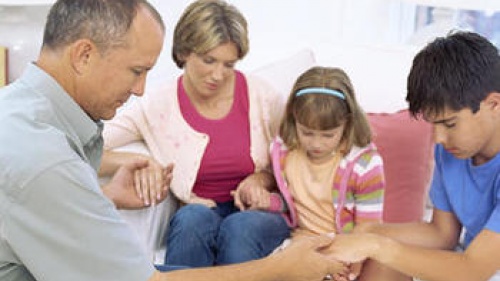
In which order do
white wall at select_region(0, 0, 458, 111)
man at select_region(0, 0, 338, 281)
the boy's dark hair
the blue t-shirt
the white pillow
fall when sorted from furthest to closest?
1. white wall at select_region(0, 0, 458, 111)
2. the white pillow
3. the blue t-shirt
4. the boy's dark hair
5. man at select_region(0, 0, 338, 281)

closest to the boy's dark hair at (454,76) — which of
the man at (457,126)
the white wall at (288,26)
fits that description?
the man at (457,126)

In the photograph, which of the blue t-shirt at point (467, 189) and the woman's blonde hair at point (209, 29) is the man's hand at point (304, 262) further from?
the woman's blonde hair at point (209, 29)

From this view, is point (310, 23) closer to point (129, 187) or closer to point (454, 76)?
point (129, 187)

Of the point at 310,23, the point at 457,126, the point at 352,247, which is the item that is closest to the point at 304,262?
the point at 352,247

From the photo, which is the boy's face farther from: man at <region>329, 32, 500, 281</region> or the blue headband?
the blue headband

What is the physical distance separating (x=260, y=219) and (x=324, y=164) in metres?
0.22

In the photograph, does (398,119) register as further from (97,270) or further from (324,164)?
(97,270)

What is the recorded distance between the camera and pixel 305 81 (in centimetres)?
190

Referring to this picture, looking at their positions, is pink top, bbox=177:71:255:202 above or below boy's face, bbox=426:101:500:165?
below

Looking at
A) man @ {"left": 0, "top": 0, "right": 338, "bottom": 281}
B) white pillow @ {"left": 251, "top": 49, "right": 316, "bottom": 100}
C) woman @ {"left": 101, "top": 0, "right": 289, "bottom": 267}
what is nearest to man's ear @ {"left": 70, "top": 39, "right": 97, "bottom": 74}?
man @ {"left": 0, "top": 0, "right": 338, "bottom": 281}

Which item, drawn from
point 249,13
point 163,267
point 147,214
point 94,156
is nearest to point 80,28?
point 94,156

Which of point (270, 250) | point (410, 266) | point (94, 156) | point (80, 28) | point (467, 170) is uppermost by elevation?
point (80, 28)

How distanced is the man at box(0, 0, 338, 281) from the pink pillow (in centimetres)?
78

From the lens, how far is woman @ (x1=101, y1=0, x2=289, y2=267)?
1.83 meters
